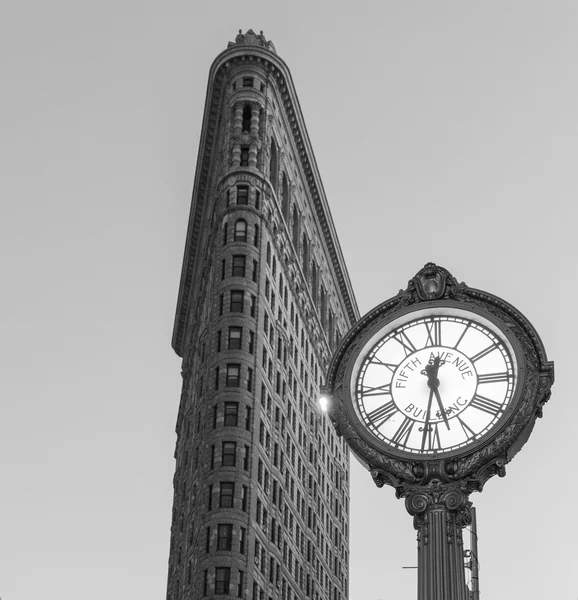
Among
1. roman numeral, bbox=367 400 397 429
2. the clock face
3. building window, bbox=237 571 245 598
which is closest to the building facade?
building window, bbox=237 571 245 598

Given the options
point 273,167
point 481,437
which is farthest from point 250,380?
point 481,437

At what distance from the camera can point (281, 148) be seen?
105 m

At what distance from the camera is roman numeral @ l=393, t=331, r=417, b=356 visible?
1391 cm

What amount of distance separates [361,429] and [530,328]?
2.33 metres

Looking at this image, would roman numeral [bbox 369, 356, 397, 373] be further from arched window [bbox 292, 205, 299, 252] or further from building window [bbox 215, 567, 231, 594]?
arched window [bbox 292, 205, 299, 252]

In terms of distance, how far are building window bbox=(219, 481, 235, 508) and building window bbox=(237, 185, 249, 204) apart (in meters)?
26.0

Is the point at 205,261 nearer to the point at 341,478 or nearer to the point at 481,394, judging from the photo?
the point at 341,478

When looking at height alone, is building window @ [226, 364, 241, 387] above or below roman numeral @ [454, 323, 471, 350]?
above

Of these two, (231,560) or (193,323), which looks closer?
(231,560)

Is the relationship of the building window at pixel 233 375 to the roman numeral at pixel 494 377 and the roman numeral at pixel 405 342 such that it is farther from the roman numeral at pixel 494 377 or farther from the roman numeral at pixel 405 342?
the roman numeral at pixel 494 377

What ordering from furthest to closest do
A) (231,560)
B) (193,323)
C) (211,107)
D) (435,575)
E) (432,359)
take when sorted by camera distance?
(193,323) < (211,107) < (231,560) < (432,359) < (435,575)

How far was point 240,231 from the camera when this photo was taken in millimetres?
93438

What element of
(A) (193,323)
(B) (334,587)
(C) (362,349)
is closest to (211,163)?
(A) (193,323)

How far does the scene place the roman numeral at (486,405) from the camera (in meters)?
13.1
